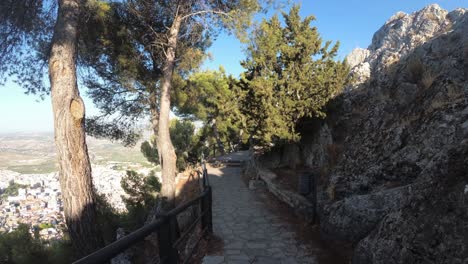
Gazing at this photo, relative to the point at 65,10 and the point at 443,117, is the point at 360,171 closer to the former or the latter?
the point at 443,117

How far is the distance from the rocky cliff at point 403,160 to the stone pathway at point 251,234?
76 centimetres

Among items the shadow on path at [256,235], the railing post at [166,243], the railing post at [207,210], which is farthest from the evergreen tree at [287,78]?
A: the railing post at [166,243]

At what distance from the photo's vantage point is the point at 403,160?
4738mm

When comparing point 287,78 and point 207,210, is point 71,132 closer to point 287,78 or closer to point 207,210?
point 207,210

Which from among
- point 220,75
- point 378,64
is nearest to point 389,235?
point 378,64

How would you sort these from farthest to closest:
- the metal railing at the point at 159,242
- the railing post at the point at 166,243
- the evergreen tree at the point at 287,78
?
the evergreen tree at the point at 287,78, the railing post at the point at 166,243, the metal railing at the point at 159,242

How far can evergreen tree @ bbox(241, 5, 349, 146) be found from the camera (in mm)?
9867

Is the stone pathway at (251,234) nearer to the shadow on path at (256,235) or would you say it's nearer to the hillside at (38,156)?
the shadow on path at (256,235)

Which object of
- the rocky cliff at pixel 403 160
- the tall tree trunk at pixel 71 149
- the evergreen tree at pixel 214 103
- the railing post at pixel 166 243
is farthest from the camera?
the evergreen tree at pixel 214 103

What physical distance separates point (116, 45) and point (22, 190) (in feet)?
95.6

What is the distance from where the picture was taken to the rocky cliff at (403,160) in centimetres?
242

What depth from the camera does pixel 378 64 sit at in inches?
432

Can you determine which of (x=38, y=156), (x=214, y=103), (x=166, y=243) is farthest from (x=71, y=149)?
(x=38, y=156)

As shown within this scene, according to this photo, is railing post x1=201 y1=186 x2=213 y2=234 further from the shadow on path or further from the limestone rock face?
the limestone rock face
